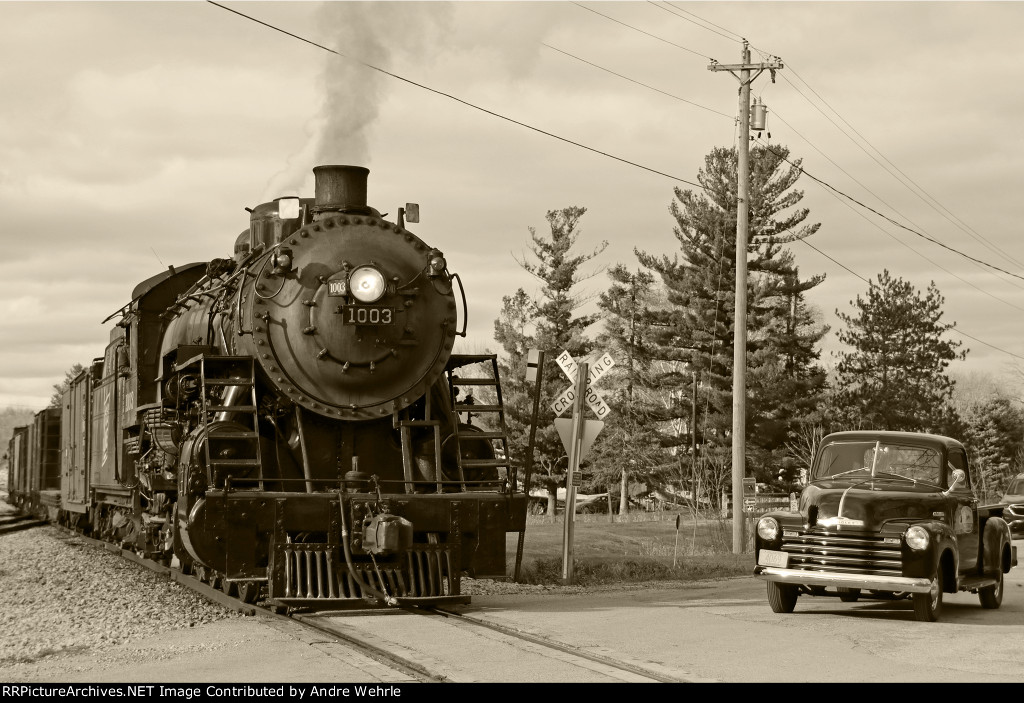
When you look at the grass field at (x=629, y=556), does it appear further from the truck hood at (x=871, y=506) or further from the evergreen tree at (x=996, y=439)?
the evergreen tree at (x=996, y=439)

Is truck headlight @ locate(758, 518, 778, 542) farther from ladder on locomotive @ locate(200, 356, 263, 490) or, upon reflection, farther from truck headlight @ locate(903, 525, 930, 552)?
ladder on locomotive @ locate(200, 356, 263, 490)

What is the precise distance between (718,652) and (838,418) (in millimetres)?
40524

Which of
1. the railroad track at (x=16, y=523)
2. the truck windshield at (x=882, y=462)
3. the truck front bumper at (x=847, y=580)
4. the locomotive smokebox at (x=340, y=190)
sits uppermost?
the locomotive smokebox at (x=340, y=190)

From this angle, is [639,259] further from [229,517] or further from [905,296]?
[229,517]

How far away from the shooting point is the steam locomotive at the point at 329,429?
10781 millimetres

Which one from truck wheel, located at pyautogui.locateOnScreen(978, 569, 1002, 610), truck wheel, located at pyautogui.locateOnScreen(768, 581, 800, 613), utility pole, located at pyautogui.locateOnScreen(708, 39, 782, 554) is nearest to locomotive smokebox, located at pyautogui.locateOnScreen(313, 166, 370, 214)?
truck wheel, located at pyautogui.locateOnScreen(768, 581, 800, 613)

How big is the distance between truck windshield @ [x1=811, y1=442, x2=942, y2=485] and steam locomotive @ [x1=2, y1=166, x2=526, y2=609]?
3308 millimetres

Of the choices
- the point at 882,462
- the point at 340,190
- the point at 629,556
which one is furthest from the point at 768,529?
the point at 629,556

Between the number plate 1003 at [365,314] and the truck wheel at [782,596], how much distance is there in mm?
4340

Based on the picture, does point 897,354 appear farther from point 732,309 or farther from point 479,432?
point 479,432

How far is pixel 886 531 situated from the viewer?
36.3 feet

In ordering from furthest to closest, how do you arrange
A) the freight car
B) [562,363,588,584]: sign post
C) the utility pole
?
the freight car → the utility pole → [562,363,588,584]: sign post

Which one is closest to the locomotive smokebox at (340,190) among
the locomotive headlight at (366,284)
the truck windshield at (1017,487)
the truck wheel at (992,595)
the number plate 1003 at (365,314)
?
the locomotive headlight at (366,284)

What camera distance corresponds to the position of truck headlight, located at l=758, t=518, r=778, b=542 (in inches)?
455
